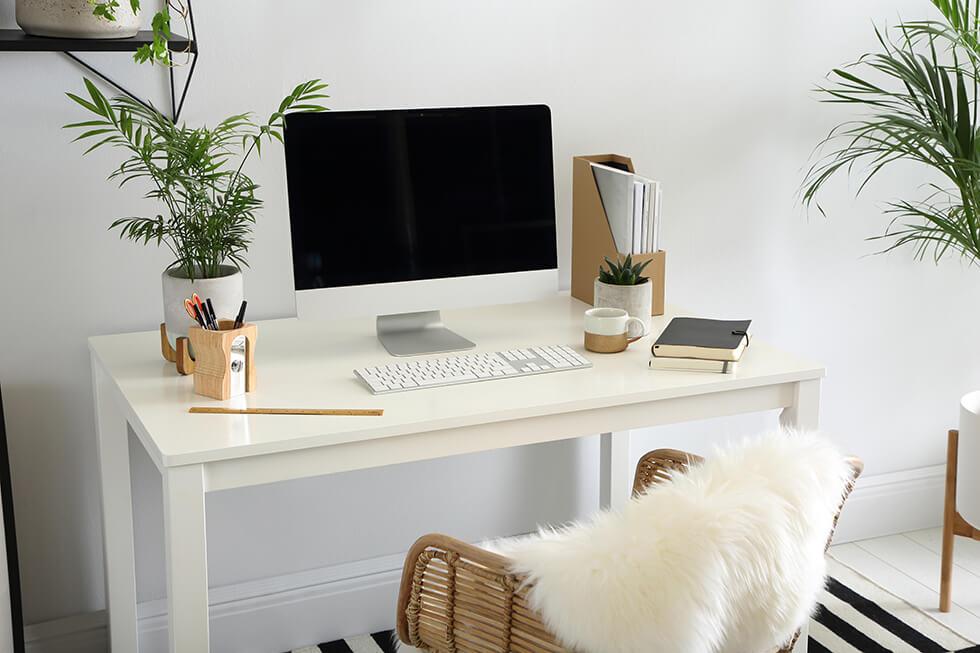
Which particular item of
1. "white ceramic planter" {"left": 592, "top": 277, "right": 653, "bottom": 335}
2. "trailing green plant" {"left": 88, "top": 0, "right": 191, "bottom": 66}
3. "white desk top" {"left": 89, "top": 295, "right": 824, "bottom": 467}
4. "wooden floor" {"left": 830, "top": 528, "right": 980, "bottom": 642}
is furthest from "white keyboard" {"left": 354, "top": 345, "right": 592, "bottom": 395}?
"wooden floor" {"left": 830, "top": 528, "right": 980, "bottom": 642}

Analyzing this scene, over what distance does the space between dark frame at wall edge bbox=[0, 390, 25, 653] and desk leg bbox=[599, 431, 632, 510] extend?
1.31 meters

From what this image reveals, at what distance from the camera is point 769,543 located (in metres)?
1.36

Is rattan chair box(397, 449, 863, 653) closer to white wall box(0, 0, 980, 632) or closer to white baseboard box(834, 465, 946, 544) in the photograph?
white wall box(0, 0, 980, 632)

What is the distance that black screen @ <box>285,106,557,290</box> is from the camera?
209 centimetres

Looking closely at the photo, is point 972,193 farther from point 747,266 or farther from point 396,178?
point 396,178

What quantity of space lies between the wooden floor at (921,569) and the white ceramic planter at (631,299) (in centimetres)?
115

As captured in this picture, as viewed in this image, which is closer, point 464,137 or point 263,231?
point 464,137

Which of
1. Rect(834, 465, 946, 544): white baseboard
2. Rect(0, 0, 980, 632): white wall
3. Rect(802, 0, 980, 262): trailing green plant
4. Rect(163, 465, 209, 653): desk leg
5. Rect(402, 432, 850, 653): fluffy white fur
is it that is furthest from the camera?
Rect(834, 465, 946, 544): white baseboard

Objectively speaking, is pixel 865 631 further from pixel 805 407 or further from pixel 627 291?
pixel 627 291

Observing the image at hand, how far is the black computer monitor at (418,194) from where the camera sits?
2.09 m

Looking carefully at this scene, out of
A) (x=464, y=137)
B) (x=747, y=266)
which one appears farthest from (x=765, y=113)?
(x=464, y=137)

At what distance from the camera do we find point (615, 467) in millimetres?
2730

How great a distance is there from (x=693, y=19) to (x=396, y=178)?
37.0 inches

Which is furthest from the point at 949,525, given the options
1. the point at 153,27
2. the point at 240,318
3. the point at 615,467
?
the point at 153,27
